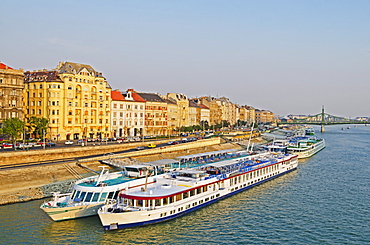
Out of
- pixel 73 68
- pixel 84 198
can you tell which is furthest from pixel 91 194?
pixel 73 68

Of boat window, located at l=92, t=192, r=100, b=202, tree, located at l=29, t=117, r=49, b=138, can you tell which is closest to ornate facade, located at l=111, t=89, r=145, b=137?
tree, located at l=29, t=117, r=49, b=138

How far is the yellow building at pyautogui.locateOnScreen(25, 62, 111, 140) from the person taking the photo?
7450cm

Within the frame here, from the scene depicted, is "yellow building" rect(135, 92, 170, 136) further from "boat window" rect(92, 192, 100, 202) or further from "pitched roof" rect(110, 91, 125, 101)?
"boat window" rect(92, 192, 100, 202)

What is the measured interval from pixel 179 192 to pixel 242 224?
252 inches

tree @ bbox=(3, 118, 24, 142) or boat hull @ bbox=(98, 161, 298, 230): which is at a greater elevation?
tree @ bbox=(3, 118, 24, 142)

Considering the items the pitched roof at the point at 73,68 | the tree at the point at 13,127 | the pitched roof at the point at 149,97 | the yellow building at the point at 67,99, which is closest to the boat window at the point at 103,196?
the tree at the point at 13,127

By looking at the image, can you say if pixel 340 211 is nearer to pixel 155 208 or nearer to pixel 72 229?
pixel 155 208

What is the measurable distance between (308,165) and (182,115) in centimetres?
6197

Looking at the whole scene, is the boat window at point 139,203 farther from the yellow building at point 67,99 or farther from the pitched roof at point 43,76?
the pitched roof at point 43,76

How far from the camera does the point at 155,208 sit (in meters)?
30.8

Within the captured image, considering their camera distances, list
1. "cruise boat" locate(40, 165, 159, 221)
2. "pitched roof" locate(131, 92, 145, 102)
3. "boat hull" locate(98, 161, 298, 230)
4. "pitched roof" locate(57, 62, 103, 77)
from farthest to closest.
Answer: "pitched roof" locate(131, 92, 145, 102)
"pitched roof" locate(57, 62, 103, 77)
"cruise boat" locate(40, 165, 159, 221)
"boat hull" locate(98, 161, 298, 230)

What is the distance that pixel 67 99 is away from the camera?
247ft

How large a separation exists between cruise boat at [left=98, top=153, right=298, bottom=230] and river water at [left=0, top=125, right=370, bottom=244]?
0.81m

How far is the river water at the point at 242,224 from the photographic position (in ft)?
91.4
